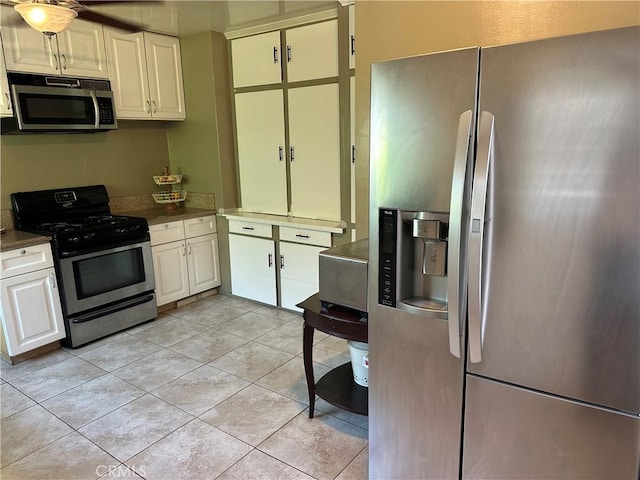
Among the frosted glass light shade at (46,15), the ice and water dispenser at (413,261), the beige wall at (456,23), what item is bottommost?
the ice and water dispenser at (413,261)

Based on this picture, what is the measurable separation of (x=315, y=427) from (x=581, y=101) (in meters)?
1.95

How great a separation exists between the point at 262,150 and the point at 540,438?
322cm

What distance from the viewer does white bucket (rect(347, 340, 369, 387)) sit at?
228 cm

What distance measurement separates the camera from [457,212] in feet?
4.32

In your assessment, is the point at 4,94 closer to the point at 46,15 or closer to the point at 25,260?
the point at 25,260

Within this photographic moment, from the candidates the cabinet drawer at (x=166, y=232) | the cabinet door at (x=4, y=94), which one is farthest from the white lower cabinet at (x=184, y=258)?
the cabinet door at (x=4, y=94)

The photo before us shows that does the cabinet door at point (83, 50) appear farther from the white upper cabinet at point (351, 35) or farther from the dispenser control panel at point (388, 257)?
the dispenser control panel at point (388, 257)

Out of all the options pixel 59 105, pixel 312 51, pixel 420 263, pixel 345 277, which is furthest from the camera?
pixel 312 51

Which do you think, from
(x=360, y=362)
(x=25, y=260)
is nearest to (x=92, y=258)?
(x=25, y=260)

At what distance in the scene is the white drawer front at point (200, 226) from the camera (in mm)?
4078

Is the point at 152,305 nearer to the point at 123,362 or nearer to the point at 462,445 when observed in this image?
the point at 123,362

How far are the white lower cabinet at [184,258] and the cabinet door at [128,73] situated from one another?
3.52ft

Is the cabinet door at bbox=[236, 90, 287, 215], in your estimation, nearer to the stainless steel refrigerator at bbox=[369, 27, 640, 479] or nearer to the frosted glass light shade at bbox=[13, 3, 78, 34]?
the frosted glass light shade at bbox=[13, 3, 78, 34]

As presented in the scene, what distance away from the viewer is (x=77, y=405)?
8.45ft
